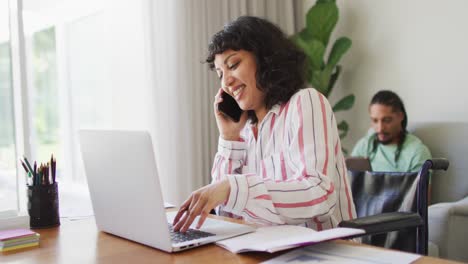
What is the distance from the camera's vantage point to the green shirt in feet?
8.41

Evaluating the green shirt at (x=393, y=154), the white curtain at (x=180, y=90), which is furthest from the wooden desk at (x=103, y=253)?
the green shirt at (x=393, y=154)

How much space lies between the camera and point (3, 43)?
1339mm

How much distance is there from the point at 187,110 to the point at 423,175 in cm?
168

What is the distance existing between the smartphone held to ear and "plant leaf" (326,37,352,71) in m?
1.63

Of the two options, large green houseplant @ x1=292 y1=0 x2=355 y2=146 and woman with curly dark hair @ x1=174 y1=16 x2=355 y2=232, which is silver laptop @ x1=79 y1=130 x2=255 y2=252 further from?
large green houseplant @ x1=292 y1=0 x2=355 y2=146

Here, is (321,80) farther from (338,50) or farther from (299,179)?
(299,179)

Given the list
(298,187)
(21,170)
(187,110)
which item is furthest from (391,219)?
(187,110)

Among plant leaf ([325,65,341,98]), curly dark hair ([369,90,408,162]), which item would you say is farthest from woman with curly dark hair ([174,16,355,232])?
plant leaf ([325,65,341,98])

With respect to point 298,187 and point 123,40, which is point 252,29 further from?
point 123,40

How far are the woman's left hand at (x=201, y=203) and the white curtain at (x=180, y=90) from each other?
167cm

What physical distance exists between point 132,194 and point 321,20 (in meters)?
2.33


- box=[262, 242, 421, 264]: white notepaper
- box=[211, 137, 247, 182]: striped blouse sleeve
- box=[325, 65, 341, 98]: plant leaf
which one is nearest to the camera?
box=[262, 242, 421, 264]: white notepaper

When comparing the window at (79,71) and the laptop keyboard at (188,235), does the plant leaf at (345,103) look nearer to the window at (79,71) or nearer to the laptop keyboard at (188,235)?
the window at (79,71)

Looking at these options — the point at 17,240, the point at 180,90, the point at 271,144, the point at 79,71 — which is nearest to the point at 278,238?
the point at 271,144
